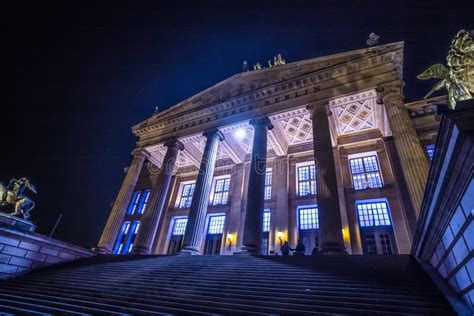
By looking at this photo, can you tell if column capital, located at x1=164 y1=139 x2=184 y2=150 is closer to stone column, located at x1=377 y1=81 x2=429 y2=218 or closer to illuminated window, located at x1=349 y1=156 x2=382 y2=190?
illuminated window, located at x1=349 y1=156 x2=382 y2=190

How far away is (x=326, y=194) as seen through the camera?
9.63 metres

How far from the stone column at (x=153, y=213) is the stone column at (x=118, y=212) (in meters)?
2.57

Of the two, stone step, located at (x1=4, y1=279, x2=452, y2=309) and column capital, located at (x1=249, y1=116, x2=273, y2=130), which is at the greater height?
column capital, located at (x1=249, y1=116, x2=273, y2=130)

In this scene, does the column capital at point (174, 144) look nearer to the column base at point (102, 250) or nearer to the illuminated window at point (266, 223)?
the column base at point (102, 250)

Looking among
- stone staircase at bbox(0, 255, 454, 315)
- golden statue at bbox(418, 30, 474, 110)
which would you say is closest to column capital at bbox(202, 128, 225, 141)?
stone staircase at bbox(0, 255, 454, 315)

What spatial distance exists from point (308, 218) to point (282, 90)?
9.00 meters

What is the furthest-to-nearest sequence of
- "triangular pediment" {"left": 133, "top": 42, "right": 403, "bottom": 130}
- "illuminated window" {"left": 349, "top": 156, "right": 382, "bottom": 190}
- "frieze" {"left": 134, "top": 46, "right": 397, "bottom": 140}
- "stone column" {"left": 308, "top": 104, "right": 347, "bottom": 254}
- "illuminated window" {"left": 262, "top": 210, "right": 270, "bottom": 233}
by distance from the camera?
"illuminated window" {"left": 262, "top": 210, "right": 270, "bottom": 233}, "illuminated window" {"left": 349, "top": 156, "right": 382, "bottom": 190}, "triangular pediment" {"left": 133, "top": 42, "right": 403, "bottom": 130}, "frieze" {"left": 134, "top": 46, "right": 397, "bottom": 140}, "stone column" {"left": 308, "top": 104, "right": 347, "bottom": 254}

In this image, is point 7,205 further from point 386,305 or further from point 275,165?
point 275,165

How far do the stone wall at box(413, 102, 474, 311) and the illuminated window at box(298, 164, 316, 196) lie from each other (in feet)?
40.4

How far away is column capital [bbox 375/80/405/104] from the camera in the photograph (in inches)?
440

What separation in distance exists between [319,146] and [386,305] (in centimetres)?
798

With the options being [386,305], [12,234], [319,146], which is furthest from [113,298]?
[319,146]

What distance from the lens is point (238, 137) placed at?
17672mm

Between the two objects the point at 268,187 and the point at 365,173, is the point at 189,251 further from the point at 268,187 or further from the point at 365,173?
the point at 365,173
